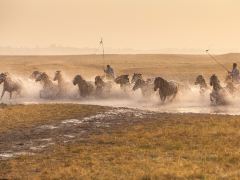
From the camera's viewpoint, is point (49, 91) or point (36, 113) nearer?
point (36, 113)

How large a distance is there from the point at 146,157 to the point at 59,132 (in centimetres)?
665

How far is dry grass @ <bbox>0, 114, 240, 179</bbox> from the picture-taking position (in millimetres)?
13706

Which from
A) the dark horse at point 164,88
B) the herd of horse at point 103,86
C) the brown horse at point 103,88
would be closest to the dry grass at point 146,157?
the dark horse at point 164,88

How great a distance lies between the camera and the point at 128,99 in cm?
3775

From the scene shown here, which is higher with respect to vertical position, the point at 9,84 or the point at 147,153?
the point at 9,84

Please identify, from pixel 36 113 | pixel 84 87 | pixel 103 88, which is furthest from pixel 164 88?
pixel 36 113

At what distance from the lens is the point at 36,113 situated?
26656 mm

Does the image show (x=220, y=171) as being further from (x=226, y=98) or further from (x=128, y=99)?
(x=128, y=99)

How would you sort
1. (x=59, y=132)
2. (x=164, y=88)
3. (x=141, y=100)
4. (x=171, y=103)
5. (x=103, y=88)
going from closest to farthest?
(x=59, y=132) → (x=164, y=88) → (x=171, y=103) → (x=141, y=100) → (x=103, y=88)

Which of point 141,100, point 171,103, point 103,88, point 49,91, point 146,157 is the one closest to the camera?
point 146,157

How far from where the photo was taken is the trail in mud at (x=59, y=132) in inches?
712

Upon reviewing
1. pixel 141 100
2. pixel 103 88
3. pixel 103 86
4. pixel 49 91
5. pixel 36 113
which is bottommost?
pixel 36 113

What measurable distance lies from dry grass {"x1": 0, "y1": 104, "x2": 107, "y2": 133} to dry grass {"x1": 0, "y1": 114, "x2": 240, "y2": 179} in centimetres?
515

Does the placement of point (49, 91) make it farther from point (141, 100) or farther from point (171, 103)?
point (171, 103)
